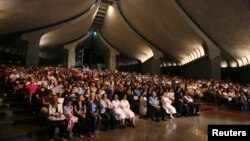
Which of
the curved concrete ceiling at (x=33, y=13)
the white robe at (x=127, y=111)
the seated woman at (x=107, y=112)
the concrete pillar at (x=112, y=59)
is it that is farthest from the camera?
the concrete pillar at (x=112, y=59)

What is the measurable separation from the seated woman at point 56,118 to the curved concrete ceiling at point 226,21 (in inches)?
602

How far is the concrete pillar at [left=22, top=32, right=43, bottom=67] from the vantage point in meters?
24.1

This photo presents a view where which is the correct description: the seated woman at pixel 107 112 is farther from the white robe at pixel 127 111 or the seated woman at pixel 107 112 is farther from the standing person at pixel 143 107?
the standing person at pixel 143 107

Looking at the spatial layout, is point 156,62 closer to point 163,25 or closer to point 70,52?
point 163,25

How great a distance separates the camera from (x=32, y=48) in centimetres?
2444

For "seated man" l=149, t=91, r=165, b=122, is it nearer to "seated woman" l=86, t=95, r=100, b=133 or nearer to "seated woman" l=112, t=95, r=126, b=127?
"seated woman" l=112, t=95, r=126, b=127

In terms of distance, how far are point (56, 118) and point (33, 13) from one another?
16.0 m

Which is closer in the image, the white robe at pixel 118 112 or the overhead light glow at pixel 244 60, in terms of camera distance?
the white robe at pixel 118 112

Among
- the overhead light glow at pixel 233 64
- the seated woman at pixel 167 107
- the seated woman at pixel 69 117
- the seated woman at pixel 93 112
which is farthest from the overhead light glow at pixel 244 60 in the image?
the seated woman at pixel 69 117

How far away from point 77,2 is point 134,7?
757 cm

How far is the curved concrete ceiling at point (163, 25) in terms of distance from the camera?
22980 millimetres

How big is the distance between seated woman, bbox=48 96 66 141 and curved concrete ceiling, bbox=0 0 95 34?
36.9ft

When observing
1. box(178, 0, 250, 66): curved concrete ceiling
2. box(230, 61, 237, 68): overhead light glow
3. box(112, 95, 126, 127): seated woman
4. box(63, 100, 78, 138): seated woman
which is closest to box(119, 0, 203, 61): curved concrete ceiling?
box(178, 0, 250, 66): curved concrete ceiling

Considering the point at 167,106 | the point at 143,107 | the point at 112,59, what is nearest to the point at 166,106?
the point at 167,106
